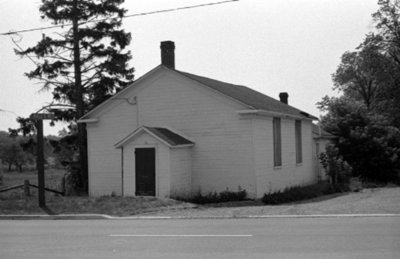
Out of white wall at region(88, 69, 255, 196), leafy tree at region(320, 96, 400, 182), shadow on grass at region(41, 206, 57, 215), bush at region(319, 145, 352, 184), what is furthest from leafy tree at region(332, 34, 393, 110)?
shadow on grass at region(41, 206, 57, 215)

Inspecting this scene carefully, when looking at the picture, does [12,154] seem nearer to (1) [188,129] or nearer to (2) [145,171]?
(1) [188,129]

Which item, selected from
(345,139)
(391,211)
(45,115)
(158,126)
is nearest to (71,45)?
(158,126)

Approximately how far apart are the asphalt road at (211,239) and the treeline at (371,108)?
1825 cm

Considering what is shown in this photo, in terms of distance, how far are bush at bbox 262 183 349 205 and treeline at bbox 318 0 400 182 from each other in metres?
2.52

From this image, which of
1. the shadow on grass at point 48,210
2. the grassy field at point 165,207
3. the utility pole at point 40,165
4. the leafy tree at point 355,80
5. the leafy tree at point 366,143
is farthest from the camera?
the leafy tree at point 355,80

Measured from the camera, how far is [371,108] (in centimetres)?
5378

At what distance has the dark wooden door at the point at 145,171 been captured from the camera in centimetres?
2267

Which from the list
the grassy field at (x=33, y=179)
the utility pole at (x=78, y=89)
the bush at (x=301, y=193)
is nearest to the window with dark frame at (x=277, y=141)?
the bush at (x=301, y=193)

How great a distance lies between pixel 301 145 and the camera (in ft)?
97.1

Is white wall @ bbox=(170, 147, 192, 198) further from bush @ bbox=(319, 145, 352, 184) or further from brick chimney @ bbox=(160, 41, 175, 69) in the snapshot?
bush @ bbox=(319, 145, 352, 184)

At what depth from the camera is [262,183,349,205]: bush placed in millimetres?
22859

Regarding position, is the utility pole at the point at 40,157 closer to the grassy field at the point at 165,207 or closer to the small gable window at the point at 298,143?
the grassy field at the point at 165,207

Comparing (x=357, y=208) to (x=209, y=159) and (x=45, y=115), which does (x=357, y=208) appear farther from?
(x=45, y=115)

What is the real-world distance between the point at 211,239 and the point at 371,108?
45.4 m
